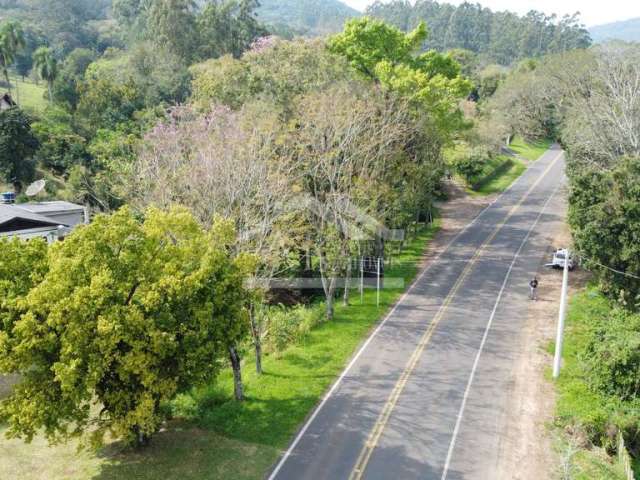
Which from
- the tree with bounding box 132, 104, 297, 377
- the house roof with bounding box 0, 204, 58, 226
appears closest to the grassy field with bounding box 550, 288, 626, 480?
the tree with bounding box 132, 104, 297, 377

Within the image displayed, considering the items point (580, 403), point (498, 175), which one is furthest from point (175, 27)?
point (580, 403)

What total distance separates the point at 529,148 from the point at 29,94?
82340 millimetres

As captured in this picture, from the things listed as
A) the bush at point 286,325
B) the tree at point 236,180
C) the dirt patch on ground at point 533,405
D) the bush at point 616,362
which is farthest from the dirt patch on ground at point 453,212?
the bush at point 616,362

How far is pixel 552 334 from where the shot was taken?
3170 centimetres

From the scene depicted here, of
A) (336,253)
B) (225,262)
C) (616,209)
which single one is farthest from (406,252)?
(225,262)

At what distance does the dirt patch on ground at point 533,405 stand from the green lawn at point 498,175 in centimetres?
3345

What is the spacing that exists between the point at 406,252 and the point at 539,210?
20.7m

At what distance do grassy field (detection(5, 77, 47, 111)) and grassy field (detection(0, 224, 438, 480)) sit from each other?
2645 inches

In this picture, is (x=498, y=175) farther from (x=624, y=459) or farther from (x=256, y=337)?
(x=624, y=459)

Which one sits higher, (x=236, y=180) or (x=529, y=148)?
(x=236, y=180)

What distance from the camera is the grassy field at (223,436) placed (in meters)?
20.6

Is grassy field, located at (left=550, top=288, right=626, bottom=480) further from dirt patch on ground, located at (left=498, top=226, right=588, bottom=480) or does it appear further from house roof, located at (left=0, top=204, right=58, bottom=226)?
house roof, located at (left=0, top=204, right=58, bottom=226)

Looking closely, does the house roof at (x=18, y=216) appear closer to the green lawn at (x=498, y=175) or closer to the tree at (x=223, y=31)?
the green lawn at (x=498, y=175)

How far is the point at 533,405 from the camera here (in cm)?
2472
